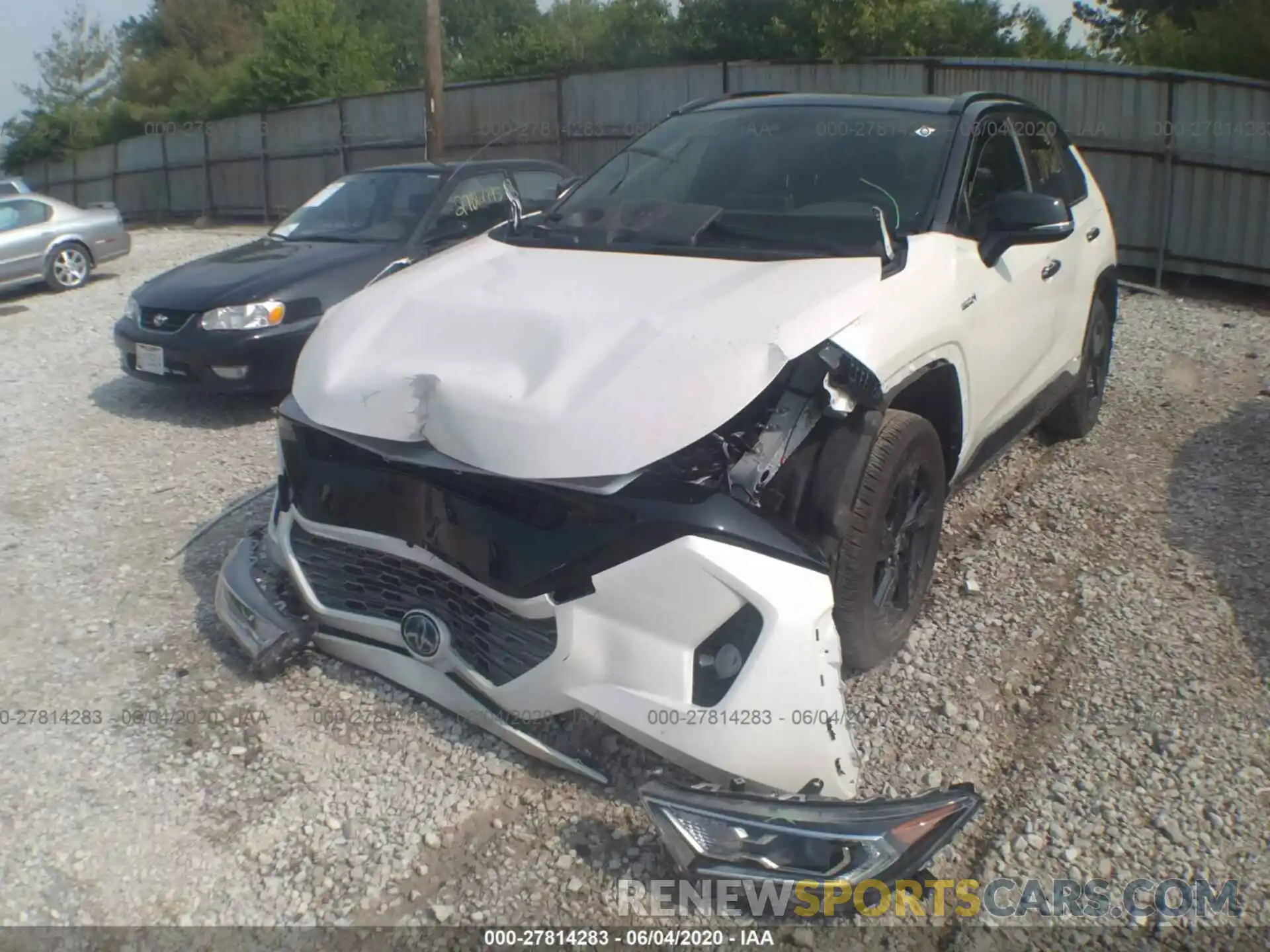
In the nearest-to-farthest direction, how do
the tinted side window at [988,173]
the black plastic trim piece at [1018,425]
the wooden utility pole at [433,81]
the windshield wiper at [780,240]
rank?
the windshield wiper at [780,240] → the tinted side window at [988,173] → the black plastic trim piece at [1018,425] → the wooden utility pole at [433,81]

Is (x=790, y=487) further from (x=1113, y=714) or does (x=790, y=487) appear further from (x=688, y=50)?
(x=688, y=50)

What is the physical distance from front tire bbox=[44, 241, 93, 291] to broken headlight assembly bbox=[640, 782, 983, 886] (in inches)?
538

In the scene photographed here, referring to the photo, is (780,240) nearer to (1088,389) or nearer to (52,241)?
(1088,389)

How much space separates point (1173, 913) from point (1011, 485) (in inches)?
112

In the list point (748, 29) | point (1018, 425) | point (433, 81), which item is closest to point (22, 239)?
point (433, 81)

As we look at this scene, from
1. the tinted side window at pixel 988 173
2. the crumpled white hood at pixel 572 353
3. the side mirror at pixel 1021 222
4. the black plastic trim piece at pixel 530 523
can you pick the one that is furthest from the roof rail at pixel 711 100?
the black plastic trim piece at pixel 530 523

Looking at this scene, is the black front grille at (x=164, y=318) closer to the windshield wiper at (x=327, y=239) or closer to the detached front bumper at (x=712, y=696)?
the windshield wiper at (x=327, y=239)

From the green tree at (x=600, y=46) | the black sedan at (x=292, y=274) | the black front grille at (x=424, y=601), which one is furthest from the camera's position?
the green tree at (x=600, y=46)

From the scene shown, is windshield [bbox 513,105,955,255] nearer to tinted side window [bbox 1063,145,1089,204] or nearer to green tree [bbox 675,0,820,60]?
tinted side window [bbox 1063,145,1089,204]

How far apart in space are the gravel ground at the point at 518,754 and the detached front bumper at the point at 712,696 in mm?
261

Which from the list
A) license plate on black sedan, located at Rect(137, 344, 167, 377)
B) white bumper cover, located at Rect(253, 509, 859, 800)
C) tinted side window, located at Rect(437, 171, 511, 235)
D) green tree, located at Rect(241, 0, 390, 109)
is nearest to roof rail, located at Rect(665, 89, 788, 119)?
white bumper cover, located at Rect(253, 509, 859, 800)

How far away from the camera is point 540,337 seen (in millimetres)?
3082

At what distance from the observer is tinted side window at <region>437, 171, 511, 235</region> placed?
769cm

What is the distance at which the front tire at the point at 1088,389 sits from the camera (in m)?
5.56
